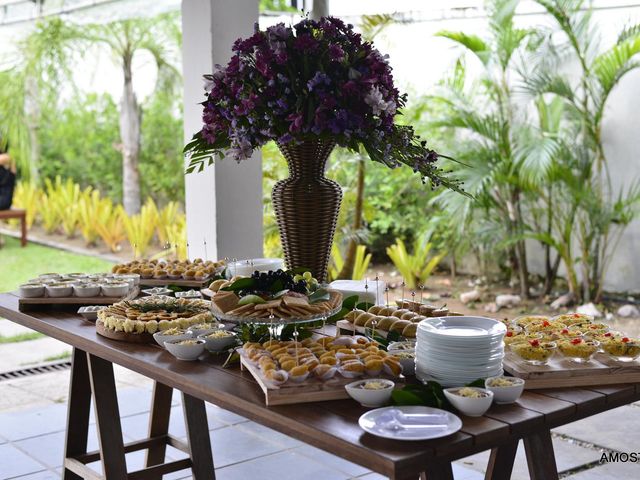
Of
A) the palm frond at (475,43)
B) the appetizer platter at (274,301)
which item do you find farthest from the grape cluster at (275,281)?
the palm frond at (475,43)

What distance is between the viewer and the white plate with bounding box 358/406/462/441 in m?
1.70

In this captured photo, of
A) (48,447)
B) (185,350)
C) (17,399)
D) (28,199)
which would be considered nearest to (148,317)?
(185,350)

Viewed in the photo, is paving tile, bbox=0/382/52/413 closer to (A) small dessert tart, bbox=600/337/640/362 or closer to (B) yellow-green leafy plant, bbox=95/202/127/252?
(A) small dessert tart, bbox=600/337/640/362

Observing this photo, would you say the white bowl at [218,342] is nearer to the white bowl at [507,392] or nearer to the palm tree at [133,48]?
the white bowl at [507,392]

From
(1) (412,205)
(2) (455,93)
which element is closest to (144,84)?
(1) (412,205)

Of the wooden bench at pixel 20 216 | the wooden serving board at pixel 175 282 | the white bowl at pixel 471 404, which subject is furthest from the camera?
the wooden bench at pixel 20 216

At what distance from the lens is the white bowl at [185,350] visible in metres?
2.28

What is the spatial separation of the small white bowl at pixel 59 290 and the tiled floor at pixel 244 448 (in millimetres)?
1060

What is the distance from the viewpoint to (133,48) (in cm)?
956

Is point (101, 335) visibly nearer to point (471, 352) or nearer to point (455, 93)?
point (471, 352)

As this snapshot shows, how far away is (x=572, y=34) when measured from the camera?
6.28 metres

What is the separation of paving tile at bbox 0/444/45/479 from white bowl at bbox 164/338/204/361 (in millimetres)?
1789

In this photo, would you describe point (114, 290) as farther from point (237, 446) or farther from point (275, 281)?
point (237, 446)

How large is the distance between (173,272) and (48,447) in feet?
4.26
